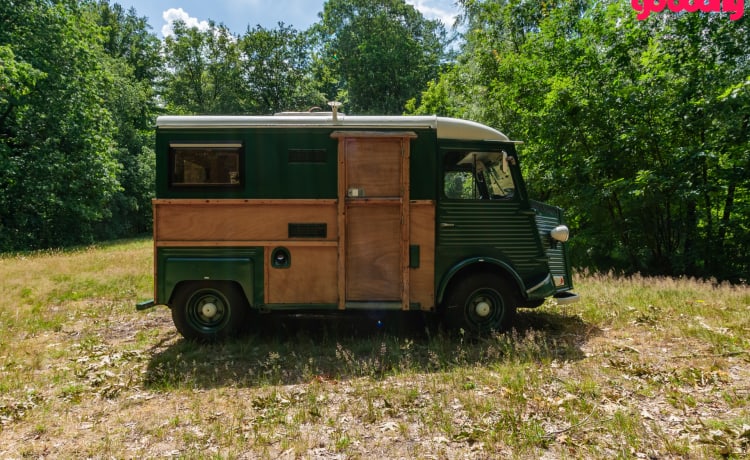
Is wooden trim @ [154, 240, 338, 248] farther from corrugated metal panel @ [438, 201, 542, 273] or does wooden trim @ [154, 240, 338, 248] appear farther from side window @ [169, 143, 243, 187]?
corrugated metal panel @ [438, 201, 542, 273]

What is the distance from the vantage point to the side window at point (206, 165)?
19.0 feet

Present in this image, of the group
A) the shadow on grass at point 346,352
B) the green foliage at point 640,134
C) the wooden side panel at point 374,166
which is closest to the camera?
the shadow on grass at point 346,352

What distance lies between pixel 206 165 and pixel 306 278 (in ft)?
6.49

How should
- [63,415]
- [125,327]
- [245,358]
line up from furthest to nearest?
[125,327], [245,358], [63,415]

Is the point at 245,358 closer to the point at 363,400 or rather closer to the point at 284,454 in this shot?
the point at 363,400

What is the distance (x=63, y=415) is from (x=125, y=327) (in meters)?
3.26

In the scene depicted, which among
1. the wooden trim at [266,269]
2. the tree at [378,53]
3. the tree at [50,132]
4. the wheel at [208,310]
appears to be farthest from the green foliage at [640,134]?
the tree at [378,53]

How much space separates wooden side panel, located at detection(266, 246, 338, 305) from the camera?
584cm

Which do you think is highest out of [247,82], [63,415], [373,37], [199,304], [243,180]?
[373,37]

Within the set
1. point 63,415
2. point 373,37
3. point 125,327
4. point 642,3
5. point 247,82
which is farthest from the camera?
point 247,82

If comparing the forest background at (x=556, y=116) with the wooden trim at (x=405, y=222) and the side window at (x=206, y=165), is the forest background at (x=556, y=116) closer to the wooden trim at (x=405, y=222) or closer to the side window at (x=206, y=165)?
the wooden trim at (x=405, y=222)

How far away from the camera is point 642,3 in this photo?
12.5 meters

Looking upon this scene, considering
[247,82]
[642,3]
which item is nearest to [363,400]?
[642,3]

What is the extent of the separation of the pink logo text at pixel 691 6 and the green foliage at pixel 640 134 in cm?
19
